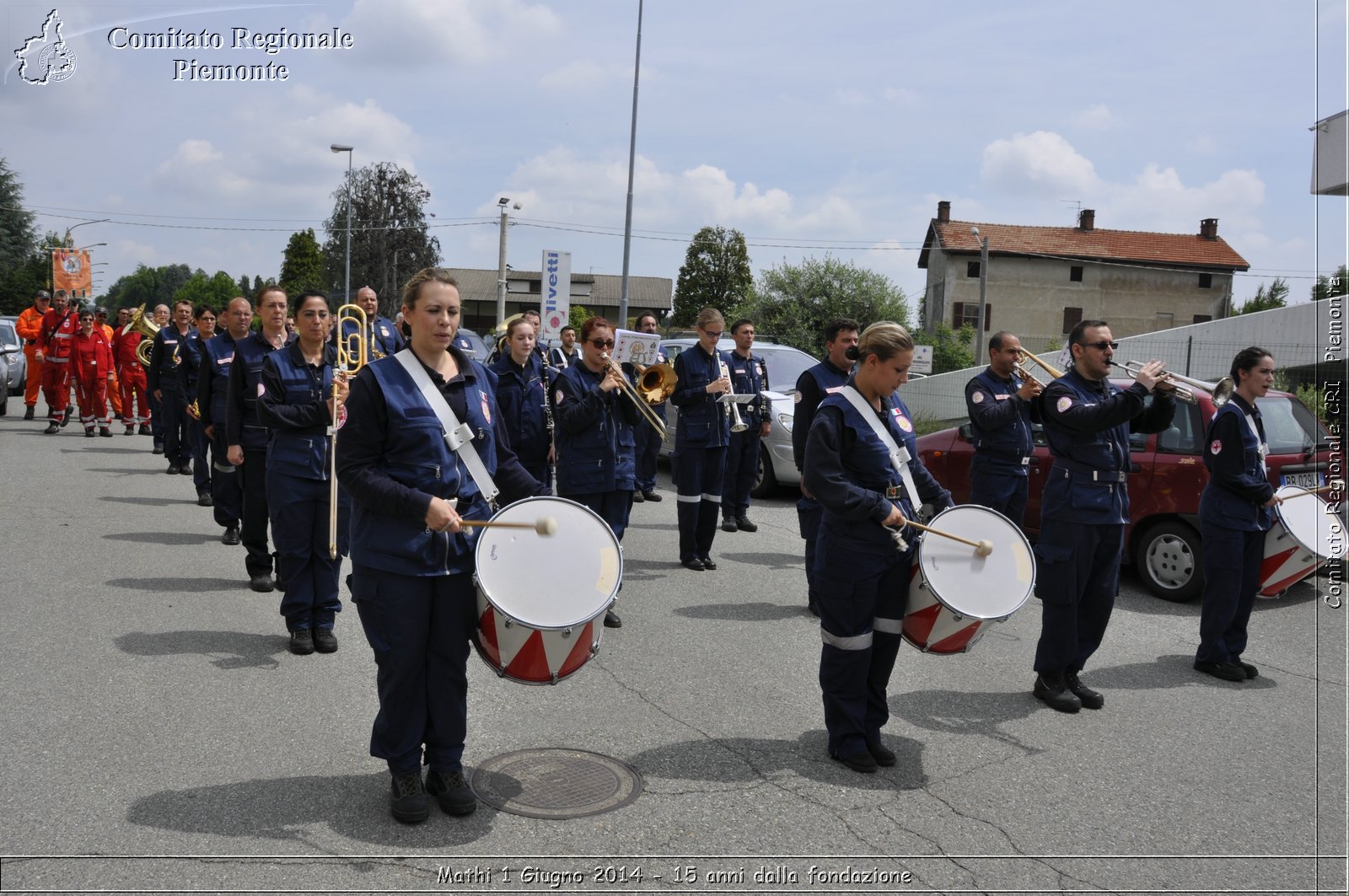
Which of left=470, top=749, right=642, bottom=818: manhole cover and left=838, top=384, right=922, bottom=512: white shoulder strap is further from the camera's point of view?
left=838, top=384, right=922, bottom=512: white shoulder strap

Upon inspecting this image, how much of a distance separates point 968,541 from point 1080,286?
5832cm

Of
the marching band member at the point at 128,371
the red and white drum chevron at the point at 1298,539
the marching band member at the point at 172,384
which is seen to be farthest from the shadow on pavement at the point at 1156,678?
the marching band member at the point at 128,371

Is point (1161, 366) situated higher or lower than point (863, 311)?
lower

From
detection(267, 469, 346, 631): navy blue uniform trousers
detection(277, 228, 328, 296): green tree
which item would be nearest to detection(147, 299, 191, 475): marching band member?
detection(267, 469, 346, 631): navy blue uniform trousers

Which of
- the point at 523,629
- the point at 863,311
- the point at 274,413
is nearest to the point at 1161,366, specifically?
the point at 523,629

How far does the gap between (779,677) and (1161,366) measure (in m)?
2.61

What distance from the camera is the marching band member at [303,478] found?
6.48m

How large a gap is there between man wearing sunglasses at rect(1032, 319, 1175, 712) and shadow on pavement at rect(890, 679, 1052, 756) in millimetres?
187

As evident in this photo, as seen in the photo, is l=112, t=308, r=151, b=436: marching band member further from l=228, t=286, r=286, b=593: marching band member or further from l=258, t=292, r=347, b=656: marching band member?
l=258, t=292, r=347, b=656: marching band member

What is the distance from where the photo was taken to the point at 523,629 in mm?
4000

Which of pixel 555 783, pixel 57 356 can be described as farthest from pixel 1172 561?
pixel 57 356

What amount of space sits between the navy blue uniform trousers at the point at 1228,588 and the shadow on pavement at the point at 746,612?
8.30ft

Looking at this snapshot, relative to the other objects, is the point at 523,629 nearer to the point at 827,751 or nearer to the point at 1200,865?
the point at 827,751

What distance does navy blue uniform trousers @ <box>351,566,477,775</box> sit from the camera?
411cm
